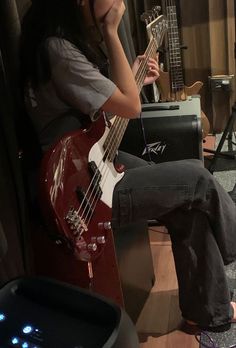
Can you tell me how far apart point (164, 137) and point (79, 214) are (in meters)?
0.90

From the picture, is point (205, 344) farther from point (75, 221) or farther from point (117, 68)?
point (117, 68)

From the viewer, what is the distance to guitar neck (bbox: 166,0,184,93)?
2576mm

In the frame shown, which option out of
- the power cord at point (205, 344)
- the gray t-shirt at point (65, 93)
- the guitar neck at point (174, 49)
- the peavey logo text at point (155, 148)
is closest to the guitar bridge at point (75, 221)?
the gray t-shirt at point (65, 93)

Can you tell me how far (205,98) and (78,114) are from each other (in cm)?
201

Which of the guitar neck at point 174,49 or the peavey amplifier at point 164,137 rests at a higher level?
the guitar neck at point 174,49

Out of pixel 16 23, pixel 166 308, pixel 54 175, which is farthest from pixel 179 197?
pixel 16 23

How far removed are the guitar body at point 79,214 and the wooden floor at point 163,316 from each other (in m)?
0.26

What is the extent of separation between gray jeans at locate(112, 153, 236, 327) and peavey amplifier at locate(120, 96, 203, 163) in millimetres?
568

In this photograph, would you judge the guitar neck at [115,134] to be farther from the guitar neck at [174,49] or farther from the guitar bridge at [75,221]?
the guitar neck at [174,49]

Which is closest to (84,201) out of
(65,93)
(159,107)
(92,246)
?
(92,246)

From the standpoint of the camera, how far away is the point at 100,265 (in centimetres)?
118

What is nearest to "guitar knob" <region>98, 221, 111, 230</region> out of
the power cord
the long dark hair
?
the long dark hair

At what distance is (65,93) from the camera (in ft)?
3.67

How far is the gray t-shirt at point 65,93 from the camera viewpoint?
110 cm
